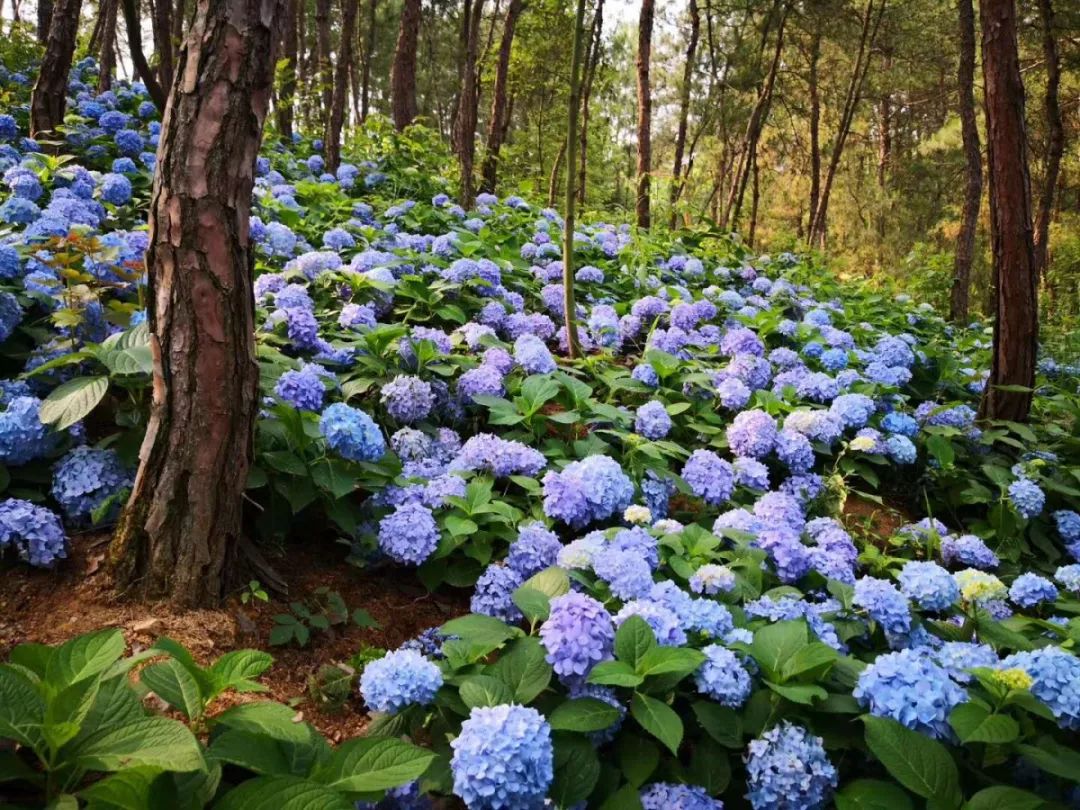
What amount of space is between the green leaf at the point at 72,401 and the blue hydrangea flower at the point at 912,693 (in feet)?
6.78

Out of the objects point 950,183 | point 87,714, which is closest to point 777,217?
point 950,183

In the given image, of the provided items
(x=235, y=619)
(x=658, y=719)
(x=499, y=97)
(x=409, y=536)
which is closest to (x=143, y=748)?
(x=235, y=619)

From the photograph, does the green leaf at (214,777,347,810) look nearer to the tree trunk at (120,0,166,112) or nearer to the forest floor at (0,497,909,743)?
the forest floor at (0,497,909,743)

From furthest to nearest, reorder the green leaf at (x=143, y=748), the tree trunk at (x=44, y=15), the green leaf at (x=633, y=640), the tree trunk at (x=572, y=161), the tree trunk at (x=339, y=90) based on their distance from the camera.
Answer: the tree trunk at (x=44, y=15), the tree trunk at (x=339, y=90), the tree trunk at (x=572, y=161), the green leaf at (x=633, y=640), the green leaf at (x=143, y=748)

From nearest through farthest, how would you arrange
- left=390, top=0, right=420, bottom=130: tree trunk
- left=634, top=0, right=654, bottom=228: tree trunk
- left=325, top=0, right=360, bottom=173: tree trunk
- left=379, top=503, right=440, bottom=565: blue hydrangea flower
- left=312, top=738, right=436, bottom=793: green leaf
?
1. left=312, top=738, right=436, bottom=793: green leaf
2. left=379, top=503, right=440, bottom=565: blue hydrangea flower
3. left=325, top=0, right=360, bottom=173: tree trunk
4. left=390, top=0, right=420, bottom=130: tree trunk
5. left=634, top=0, right=654, bottom=228: tree trunk

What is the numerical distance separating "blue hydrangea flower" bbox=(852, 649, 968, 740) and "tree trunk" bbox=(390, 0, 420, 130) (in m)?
8.70

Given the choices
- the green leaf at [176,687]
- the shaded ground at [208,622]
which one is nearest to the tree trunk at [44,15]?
the shaded ground at [208,622]

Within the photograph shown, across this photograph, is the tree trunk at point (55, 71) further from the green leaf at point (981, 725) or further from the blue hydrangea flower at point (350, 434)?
the green leaf at point (981, 725)

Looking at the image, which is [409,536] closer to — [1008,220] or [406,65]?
[1008,220]

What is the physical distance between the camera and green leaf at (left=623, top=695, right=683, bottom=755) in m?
1.46

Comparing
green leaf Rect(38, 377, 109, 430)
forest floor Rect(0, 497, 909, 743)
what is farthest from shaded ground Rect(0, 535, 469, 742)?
green leaf Rect(38, 377, 109, 430)

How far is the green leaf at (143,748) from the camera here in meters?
1.12

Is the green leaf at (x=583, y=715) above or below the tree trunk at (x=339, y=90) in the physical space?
below

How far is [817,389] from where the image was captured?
13.1 feet
